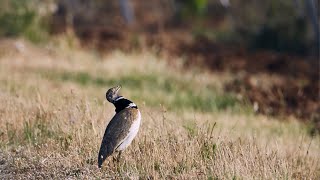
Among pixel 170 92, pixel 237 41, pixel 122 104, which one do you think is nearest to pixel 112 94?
pixel 122 104

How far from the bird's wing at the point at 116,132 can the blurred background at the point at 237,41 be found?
6070 mm

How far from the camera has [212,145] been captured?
8.04 metres

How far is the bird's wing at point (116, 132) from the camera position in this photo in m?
7.27

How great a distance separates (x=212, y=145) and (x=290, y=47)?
1788 centimetres

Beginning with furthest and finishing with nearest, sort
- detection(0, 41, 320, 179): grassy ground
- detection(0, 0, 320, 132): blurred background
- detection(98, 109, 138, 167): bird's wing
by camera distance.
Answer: detection(0, 0, 320, 132): blurred background
detection(0, 41, 320, 179): grassy ground
detection(98, 109, 138, 167): bird's wing

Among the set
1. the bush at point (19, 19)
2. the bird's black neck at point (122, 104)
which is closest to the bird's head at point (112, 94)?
the bird's black neck at point (122, 104)

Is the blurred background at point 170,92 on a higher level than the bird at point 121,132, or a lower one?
lower

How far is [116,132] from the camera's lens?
7.37 metres

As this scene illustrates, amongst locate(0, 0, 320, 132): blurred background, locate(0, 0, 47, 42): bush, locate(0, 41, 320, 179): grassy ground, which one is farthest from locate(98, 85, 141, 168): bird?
locate(0, 0, 47, 42): bush

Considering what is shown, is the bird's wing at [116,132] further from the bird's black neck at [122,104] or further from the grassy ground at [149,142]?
the grassy ground at [149,142]

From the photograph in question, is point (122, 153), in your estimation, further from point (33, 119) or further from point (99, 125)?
point (33, 119)

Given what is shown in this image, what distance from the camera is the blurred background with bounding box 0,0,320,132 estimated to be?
16125mm

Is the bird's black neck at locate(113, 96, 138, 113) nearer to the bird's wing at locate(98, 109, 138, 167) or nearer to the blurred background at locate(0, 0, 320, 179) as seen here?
the bird's wing at locate(98, 109, 138, 167)

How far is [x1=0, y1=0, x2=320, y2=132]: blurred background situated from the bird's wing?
607cm
